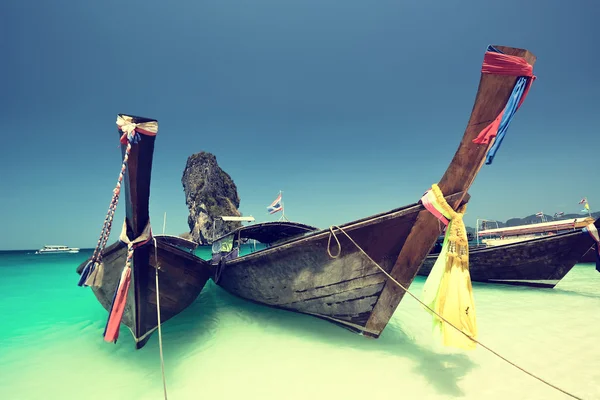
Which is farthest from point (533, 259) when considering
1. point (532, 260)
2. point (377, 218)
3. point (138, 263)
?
point (138, 263)

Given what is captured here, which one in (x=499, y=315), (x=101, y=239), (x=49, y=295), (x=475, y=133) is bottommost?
(x=49, y=295)

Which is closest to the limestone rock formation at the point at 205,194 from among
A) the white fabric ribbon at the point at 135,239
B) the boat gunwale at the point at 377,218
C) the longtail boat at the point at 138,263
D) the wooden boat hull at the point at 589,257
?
the longtail boat at the point at 138,263

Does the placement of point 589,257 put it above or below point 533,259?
below

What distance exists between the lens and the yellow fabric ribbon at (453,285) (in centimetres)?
304

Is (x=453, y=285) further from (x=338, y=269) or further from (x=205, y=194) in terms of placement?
(x=205, y=194)

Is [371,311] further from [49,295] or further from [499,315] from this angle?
[49,295]

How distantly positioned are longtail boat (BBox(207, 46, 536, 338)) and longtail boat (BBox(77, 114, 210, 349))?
4.83 feet

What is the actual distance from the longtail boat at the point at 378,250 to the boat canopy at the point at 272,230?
2061 millimetres

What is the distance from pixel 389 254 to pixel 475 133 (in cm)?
199

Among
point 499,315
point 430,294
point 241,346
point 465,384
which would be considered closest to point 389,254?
point 430,294

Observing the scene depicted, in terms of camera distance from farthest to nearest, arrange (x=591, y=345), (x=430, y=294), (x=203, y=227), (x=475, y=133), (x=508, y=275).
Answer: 1. (x=203, y=227)
2. (x=508, y=275)
3. (x=591, y=345)
4. (x=430, y=294)
5. (x=475, y=133)

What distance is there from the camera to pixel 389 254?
3.81 metres

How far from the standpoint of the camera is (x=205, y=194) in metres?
56.3

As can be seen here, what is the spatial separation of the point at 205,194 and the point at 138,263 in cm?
5584
